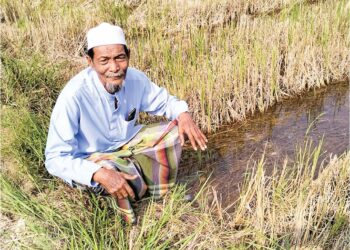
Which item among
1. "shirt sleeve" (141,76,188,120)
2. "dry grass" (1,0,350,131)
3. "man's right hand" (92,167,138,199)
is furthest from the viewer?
"dry grass" (1,0,350,131)

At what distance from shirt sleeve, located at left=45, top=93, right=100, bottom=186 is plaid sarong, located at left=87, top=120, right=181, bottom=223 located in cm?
19

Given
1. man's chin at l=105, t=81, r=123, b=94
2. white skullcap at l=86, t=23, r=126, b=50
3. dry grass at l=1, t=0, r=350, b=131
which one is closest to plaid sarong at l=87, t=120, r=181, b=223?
man's chin at l=105, t=81, r=123, b=94

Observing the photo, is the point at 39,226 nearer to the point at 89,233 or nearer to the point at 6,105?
the point at 89,233

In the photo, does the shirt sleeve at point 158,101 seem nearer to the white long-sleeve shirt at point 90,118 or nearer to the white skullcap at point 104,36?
the white long-sleeve shirt at point 90,118

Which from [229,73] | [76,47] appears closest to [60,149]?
[229,73]

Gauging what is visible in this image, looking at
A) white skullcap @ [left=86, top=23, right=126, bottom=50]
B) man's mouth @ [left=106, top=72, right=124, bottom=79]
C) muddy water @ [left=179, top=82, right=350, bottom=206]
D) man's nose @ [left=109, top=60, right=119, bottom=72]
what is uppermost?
white skullcap @ [left=86, top=23, right=126, bottom=50]

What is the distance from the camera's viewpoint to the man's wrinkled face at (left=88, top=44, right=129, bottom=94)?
6.02 feet

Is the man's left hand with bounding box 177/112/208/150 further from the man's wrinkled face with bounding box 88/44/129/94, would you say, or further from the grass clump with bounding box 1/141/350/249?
the man's wrinkled face with bounding box 88/44/129/94

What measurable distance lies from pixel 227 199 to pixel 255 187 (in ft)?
1.64

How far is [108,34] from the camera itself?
181 cm

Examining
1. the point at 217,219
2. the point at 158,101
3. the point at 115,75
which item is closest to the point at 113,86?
the point at 115,75

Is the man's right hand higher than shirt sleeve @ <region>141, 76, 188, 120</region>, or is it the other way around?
shirt sleeve @ <region>141, 76, 188, 120</region>

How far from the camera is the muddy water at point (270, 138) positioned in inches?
111

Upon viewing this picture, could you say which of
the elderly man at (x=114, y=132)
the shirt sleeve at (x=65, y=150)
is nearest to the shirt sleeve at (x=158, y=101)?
the elderly man at (x=114, y=132)
